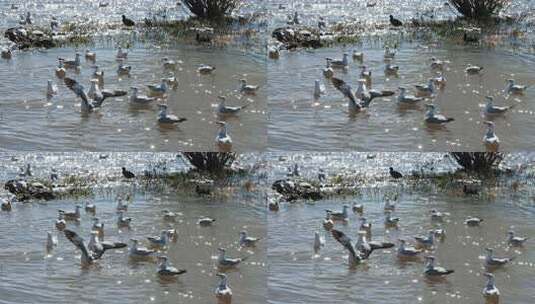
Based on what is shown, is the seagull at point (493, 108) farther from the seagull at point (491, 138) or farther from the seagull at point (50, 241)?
the seagull at point (50, 241)

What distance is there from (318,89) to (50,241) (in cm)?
147

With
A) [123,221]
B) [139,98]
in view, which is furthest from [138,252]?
[139,98]

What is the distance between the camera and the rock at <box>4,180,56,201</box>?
778 cm

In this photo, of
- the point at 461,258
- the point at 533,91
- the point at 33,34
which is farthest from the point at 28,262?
the point at 533,91

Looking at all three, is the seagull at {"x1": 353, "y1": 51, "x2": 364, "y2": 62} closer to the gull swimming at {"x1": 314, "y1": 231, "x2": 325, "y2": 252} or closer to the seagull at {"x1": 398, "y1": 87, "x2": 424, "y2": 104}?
the seagull at {"x1": 398, "y1": 87, "x2": 424, "y2": 104}

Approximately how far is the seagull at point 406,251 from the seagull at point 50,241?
1602 millimetres

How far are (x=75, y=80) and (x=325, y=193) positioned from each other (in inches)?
52.3

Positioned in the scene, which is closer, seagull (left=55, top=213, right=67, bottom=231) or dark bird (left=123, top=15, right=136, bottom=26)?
seagull (left=55, top=213, right=67, bottom=231)

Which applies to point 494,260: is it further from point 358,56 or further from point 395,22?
point 395,22

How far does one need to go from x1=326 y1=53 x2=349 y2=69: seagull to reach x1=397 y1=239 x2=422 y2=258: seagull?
0.98 m

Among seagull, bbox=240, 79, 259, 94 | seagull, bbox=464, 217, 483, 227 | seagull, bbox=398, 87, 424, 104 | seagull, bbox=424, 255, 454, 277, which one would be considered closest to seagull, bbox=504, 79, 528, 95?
seagull, bbox=398, 87, 424, 104

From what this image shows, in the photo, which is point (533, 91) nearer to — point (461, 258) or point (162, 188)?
point (461, 258)

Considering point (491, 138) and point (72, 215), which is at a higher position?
point (491, 138)

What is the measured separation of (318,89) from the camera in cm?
789
